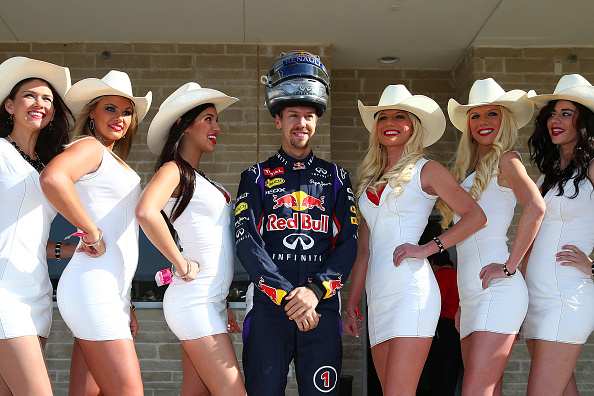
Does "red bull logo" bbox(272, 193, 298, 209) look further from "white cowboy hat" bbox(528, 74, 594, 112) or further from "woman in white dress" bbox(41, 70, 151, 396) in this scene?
"white cowboy hat" bbox(528, 74, 594, 112)

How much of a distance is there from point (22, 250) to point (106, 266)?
0.36m

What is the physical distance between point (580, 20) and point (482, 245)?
3866 millimetres

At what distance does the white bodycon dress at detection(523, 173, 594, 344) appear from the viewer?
2.96 meters

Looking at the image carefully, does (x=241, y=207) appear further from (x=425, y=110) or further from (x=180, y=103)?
(x=425, y=110)

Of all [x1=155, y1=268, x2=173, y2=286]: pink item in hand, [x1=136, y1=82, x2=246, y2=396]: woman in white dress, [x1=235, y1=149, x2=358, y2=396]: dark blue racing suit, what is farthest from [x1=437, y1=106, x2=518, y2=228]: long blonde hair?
[x1=155, y1=268, x2=173, y2=286]: pink item in hand

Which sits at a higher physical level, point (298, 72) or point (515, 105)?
point (298, 72)

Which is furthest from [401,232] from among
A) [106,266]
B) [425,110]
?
[106,266]

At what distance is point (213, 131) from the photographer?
10.6 ft

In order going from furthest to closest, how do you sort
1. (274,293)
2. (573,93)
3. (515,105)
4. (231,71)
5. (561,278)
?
(231,71) < (515,105) < (573,93) < (561,278) < (274,293)

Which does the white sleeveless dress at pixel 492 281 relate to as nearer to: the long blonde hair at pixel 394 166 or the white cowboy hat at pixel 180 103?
the long blonde hair at pixel 394 166

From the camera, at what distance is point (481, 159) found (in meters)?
3.33

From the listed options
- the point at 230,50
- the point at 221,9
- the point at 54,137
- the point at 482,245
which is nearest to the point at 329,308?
the point at 482,245

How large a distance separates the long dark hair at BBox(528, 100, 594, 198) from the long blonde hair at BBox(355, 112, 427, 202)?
67 cm

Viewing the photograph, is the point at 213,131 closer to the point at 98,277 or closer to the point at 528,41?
the point at 98,277
